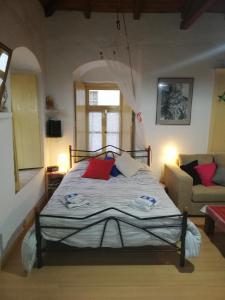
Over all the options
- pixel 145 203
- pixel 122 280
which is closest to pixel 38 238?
pixel 122 280

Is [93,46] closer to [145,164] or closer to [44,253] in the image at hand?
[145,164]

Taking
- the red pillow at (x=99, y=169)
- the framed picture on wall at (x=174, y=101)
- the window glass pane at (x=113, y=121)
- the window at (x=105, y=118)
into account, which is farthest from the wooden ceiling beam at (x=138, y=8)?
the red pillow at (x=99, y=169)

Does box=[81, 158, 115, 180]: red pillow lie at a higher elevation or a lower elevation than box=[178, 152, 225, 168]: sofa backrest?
lower

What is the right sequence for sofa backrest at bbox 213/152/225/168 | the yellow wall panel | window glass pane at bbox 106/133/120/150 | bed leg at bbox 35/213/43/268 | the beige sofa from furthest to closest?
window glass pane at bbox 106/133/120/150, sofa backrest at bbox 213/152/225/168, the yellow wall panel, the beige sofa, bed leg at bbox 35/213/43/268

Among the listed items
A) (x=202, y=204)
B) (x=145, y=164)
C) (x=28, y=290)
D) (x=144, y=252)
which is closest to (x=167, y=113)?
(x=145, y=164)

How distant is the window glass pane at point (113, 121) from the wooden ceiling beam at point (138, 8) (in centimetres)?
198

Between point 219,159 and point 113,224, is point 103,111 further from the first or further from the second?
point 113,224

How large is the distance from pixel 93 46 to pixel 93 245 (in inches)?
133

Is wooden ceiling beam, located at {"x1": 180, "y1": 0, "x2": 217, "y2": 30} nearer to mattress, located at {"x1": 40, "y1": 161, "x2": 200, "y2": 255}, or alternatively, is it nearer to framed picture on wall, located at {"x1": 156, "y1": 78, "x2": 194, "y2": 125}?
framed picture on wall, located at {"x1": 156, "y1": 78, "x2": 194, "y2": 125}

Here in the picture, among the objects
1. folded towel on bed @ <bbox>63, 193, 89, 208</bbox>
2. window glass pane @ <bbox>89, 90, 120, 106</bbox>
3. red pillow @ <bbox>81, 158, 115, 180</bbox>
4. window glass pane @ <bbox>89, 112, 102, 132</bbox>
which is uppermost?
window glass pane @ <bbox>89, 90, 120, 106</bbox>

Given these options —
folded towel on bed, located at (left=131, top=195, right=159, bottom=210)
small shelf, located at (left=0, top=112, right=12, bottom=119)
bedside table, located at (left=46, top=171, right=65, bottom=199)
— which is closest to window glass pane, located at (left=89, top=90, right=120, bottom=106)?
bedside table, located at (left=46, top=171, right=65, bottom=199)

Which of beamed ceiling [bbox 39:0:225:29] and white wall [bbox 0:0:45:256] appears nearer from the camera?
white wall [bbox 0:0:45:256]

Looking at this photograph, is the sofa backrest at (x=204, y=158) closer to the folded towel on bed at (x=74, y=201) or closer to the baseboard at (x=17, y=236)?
the folded towel on bed at (x=74, y=201)

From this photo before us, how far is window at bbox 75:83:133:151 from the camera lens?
530cm
